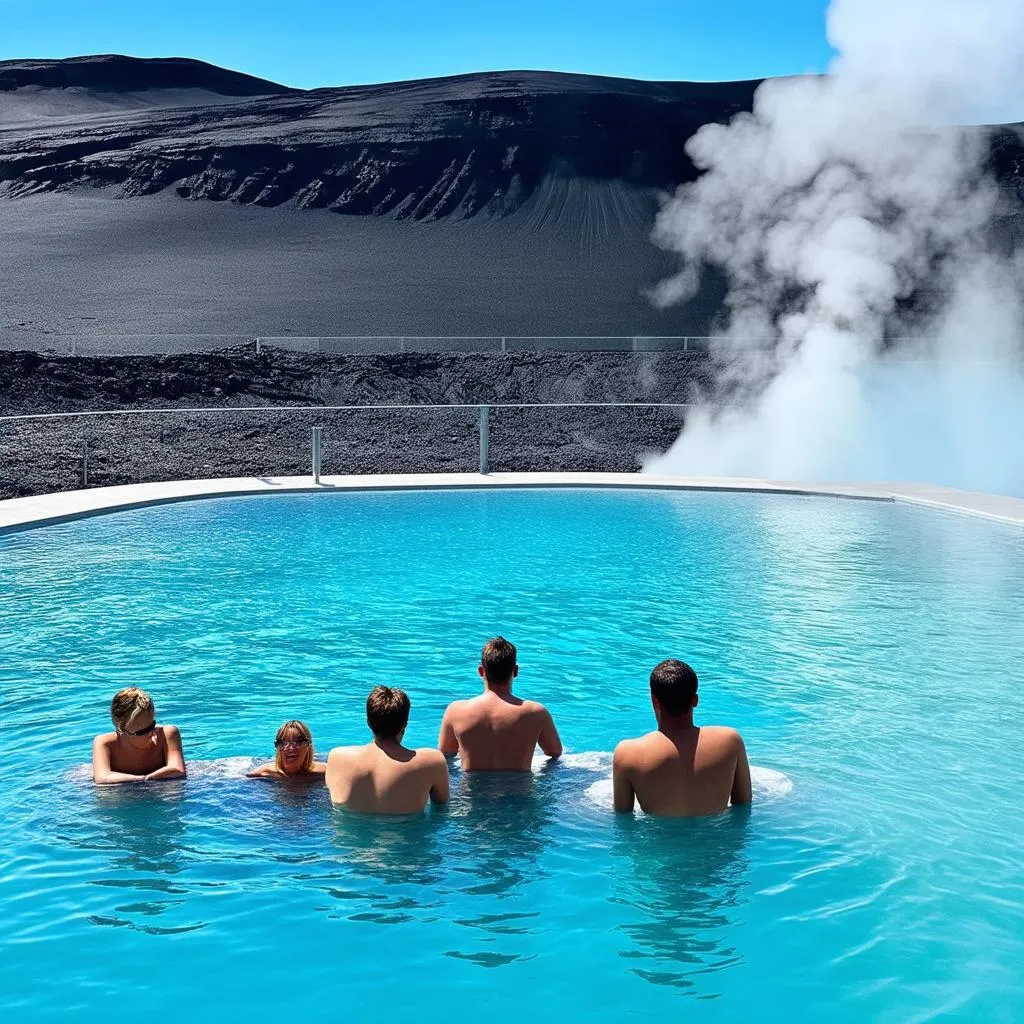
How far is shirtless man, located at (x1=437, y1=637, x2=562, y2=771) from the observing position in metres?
6.45

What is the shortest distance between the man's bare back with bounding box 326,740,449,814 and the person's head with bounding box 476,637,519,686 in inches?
22.6

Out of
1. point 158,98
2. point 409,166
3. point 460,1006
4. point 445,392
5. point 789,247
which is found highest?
point 158,98

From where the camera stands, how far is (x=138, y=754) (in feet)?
21.4

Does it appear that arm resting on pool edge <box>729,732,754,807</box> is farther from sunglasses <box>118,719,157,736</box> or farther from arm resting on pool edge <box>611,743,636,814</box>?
sunglasses <box>118,719,157,736</box>

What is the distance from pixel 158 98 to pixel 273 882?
148 metres

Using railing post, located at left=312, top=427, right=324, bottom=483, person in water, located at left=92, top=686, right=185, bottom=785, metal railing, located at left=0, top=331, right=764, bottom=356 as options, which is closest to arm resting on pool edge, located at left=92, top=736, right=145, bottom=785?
person in water, located at left=92, top=686, right=185, bottom=785

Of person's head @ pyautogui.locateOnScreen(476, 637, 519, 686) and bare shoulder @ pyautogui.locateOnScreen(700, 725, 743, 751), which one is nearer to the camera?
bare shoulder @ pyautogui.locateOnScreen(700, 725, 743, 751)

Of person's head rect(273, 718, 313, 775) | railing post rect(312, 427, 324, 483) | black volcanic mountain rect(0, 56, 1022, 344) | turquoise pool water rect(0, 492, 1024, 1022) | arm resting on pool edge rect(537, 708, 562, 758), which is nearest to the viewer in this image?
turquoise pool water rect(0, 492, 1024, 1022)

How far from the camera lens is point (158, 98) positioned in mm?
141000

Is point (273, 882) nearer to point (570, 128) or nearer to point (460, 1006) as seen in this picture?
point (460, 1006)

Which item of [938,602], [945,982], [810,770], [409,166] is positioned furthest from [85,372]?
[409,166]

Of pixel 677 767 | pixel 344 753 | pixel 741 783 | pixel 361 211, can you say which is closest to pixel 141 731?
pixel 344 753

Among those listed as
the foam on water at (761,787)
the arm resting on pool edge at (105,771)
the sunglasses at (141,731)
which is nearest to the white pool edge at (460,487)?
the arm resting on pool edge at (105,771)

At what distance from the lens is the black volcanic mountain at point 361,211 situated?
213ft
